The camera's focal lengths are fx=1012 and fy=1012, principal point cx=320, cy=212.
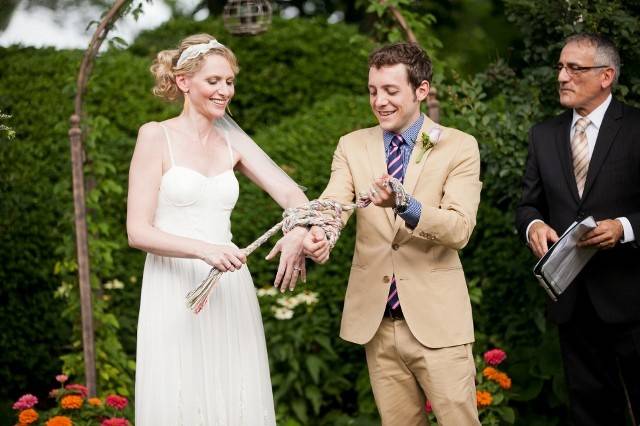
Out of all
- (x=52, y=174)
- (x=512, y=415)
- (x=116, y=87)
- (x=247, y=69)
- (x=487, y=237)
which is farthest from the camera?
(x=247, y=69)

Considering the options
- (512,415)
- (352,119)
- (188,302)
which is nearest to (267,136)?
(352,119)

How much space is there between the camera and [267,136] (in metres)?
7.10

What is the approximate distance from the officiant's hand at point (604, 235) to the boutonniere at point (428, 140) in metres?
0.78

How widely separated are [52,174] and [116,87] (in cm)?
117

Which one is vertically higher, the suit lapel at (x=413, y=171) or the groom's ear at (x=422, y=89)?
the groom's ear at (x=422, y=89)

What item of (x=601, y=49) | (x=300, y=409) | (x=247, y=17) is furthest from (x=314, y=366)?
(x=601, y=49)

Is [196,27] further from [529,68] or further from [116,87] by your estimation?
[529,68]

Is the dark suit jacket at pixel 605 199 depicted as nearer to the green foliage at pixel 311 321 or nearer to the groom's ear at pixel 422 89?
the groom's ear at pixel 422 89

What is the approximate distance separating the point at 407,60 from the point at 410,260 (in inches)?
31.8

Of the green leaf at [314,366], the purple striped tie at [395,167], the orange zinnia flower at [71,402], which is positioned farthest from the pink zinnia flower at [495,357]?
the orange zinnia flower at [71,402]

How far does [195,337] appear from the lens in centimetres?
415

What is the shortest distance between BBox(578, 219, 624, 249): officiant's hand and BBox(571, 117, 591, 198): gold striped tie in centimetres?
27

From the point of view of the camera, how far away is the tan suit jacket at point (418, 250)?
13.3 feet

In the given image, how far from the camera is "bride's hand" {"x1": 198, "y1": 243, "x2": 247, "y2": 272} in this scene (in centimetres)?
386
